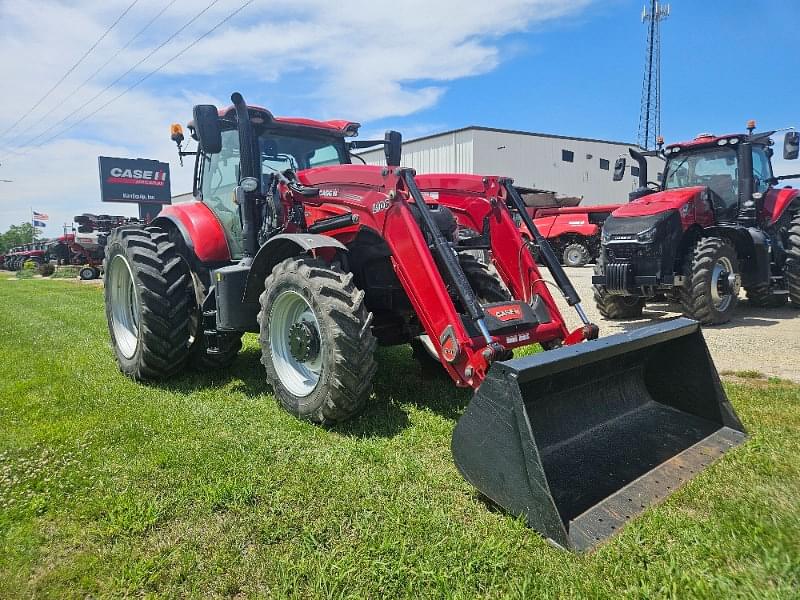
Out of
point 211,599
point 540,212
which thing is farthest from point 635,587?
point 540,212

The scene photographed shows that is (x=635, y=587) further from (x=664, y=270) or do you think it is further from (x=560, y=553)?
(x=664, y=270)

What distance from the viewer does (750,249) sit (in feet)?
26.8

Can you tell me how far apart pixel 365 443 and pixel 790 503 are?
2.30 m

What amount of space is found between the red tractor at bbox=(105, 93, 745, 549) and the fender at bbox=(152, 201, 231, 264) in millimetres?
19

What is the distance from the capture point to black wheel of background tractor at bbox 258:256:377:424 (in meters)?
3.58

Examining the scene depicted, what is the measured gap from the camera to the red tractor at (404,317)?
2762 mm

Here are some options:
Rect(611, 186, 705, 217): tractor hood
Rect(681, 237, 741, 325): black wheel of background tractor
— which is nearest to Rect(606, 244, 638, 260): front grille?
Rect(611, 186, 705, 217): tractor hood

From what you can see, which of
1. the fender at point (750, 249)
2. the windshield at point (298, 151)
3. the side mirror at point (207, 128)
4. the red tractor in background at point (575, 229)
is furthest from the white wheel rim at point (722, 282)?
the red tractor in background at point (575, 229)

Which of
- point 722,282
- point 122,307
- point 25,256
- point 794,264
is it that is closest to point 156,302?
point 122,307

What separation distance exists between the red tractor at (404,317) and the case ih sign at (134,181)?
116ft

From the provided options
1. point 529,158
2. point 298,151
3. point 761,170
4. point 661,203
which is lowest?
point 661,203

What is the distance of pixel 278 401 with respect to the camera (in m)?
4.38

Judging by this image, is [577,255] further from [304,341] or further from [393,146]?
[304,341]

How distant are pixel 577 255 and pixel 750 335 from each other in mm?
10457
